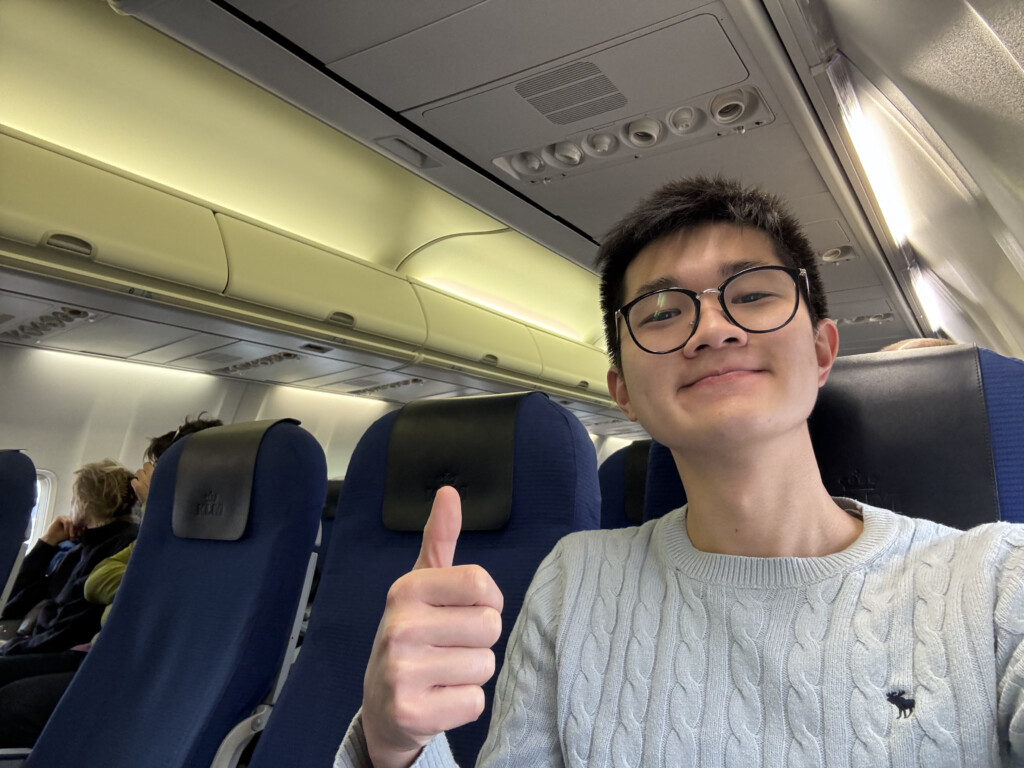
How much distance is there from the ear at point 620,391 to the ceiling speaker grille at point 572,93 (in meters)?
1.83

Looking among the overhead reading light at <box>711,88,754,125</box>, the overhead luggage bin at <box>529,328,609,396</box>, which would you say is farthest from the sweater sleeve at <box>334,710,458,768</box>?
the overhead luggage bin at <box>529,328,609,396</box>

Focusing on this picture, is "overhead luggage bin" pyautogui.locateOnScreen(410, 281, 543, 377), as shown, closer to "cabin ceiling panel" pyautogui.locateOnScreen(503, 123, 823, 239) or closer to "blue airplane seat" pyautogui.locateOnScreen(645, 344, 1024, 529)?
"cabin ceiling panel" pyautogui.locateOnScreen(503, 123, 823, 239)

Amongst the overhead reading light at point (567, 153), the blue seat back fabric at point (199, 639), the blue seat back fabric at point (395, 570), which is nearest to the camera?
the blue seat back fabric at point (395, 570)

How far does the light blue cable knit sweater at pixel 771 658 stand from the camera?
0.91 metres

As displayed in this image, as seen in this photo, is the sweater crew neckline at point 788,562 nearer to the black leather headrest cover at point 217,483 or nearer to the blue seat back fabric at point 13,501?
the black leather headrest cover at point 217,483

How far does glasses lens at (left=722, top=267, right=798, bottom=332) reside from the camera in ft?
3.93

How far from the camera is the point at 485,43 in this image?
8.89ft

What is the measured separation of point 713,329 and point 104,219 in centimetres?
402

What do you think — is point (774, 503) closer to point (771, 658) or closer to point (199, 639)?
point (771, 658)

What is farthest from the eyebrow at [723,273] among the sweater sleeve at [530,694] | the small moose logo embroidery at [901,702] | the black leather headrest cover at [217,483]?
the black leather headrest cover at [217,483]

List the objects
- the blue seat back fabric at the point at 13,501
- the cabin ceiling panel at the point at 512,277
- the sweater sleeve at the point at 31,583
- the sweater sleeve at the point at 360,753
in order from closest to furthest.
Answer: the sweater sleeve at the point at 360,753, the blue seat back fabric at the point at 13,501, the sweater sleeve at the point at 31,583, the cabin ceiling panel at the point at 512,277

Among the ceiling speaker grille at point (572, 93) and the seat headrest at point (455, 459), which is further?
the ceiling speaker grille at point (572, 93)

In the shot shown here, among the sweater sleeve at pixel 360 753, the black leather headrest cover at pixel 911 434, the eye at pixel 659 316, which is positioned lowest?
the sweater sleeve at pixel 360 753

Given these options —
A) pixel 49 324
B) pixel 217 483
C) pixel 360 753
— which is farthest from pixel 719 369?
pixel 49 324
